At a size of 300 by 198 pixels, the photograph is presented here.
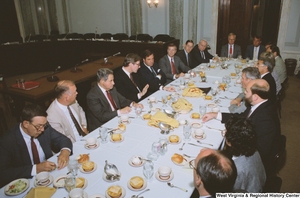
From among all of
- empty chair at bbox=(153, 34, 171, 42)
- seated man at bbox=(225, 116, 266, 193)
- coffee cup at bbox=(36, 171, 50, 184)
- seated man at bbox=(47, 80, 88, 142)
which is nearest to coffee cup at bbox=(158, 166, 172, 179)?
seated man at bbox=(225, 116, 266, 193)

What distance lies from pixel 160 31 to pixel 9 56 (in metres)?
5.15

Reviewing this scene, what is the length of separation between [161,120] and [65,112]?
1.13 metres

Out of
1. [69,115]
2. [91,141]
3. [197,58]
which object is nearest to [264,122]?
[91,141]

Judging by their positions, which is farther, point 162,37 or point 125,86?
point 162,37

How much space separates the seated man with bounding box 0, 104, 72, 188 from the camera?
6.32 feet

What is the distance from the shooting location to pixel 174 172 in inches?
75.9

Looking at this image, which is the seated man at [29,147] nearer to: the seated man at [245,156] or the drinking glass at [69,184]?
the drinking glass at [69,184]

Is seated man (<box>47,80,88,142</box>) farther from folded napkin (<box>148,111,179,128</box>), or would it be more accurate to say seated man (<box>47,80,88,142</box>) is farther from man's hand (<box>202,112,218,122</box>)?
man's hand (<box>202,112,218,122</box>)

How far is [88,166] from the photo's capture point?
1941 mm

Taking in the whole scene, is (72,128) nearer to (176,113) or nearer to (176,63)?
(176,113)

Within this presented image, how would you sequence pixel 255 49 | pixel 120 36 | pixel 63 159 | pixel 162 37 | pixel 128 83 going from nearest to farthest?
1. pixel 63 159
2. pixel 128 83
3. pixel 255 49
4. pixel 162 37
5. pixel 120 36

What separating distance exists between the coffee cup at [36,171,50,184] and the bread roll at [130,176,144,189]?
654 millimetres

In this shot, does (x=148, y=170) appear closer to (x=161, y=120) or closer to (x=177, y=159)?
(x=177, y=159)

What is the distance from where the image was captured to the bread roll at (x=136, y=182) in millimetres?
1738
